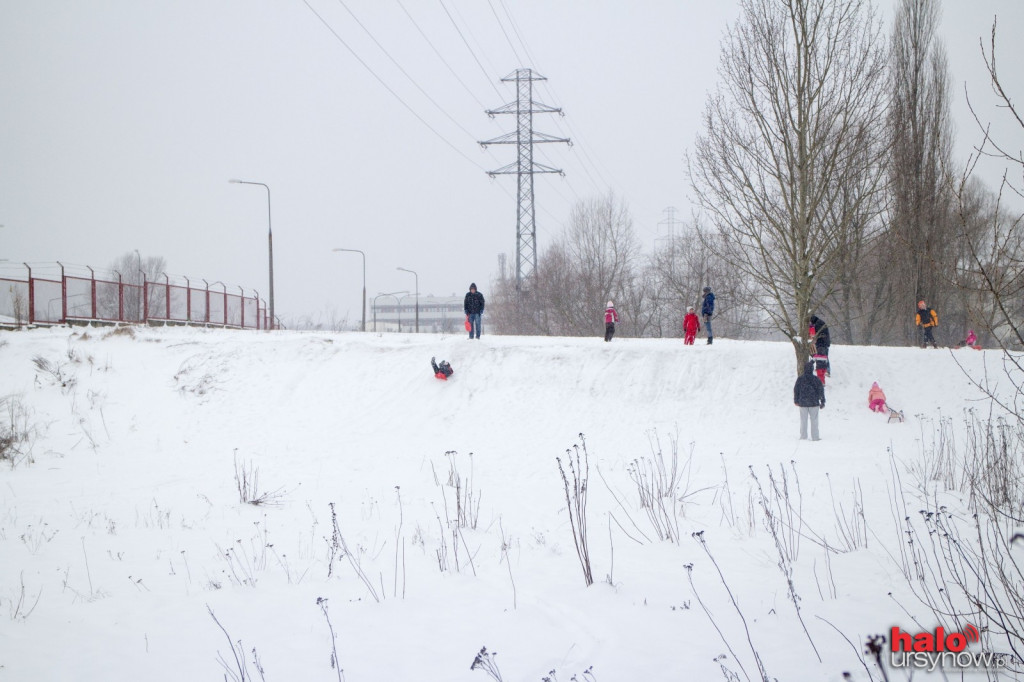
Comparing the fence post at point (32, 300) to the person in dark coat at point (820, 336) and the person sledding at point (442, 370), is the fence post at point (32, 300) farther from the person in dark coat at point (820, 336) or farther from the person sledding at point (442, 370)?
the person in dark coat at point (820, 336)

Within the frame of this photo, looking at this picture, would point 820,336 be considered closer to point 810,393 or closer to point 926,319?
point 810,393

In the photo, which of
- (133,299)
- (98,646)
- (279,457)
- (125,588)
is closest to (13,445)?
(279,457)

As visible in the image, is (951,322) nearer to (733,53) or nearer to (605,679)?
(733,53)

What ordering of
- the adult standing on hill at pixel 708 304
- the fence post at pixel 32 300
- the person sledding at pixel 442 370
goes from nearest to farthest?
1. the person sledding at pixel 442 370
2. the adult standing on hill at pixel 708 304
3. the fence post at pixel 32 300

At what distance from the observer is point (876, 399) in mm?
15812

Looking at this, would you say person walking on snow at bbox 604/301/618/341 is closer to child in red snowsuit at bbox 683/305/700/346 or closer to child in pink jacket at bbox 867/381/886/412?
child in red snowsuit at bbox 683/305/700/346

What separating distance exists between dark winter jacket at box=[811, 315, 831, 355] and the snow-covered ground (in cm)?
115

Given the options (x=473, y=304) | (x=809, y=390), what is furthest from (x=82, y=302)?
(x=809, y=390)

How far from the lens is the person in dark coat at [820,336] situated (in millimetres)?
16438

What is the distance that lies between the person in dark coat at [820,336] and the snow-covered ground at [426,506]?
963 millimetres

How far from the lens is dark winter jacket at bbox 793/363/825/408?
13.6 meters

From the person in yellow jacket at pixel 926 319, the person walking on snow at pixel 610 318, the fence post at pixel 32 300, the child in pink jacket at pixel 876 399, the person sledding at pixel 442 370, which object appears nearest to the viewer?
the child in pink jacket at pixel 876 399

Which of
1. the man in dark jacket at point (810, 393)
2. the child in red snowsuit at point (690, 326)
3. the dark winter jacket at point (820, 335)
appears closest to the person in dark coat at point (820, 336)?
the dark winter jacket at point (820, 335)

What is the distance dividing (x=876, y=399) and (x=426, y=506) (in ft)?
39.5
